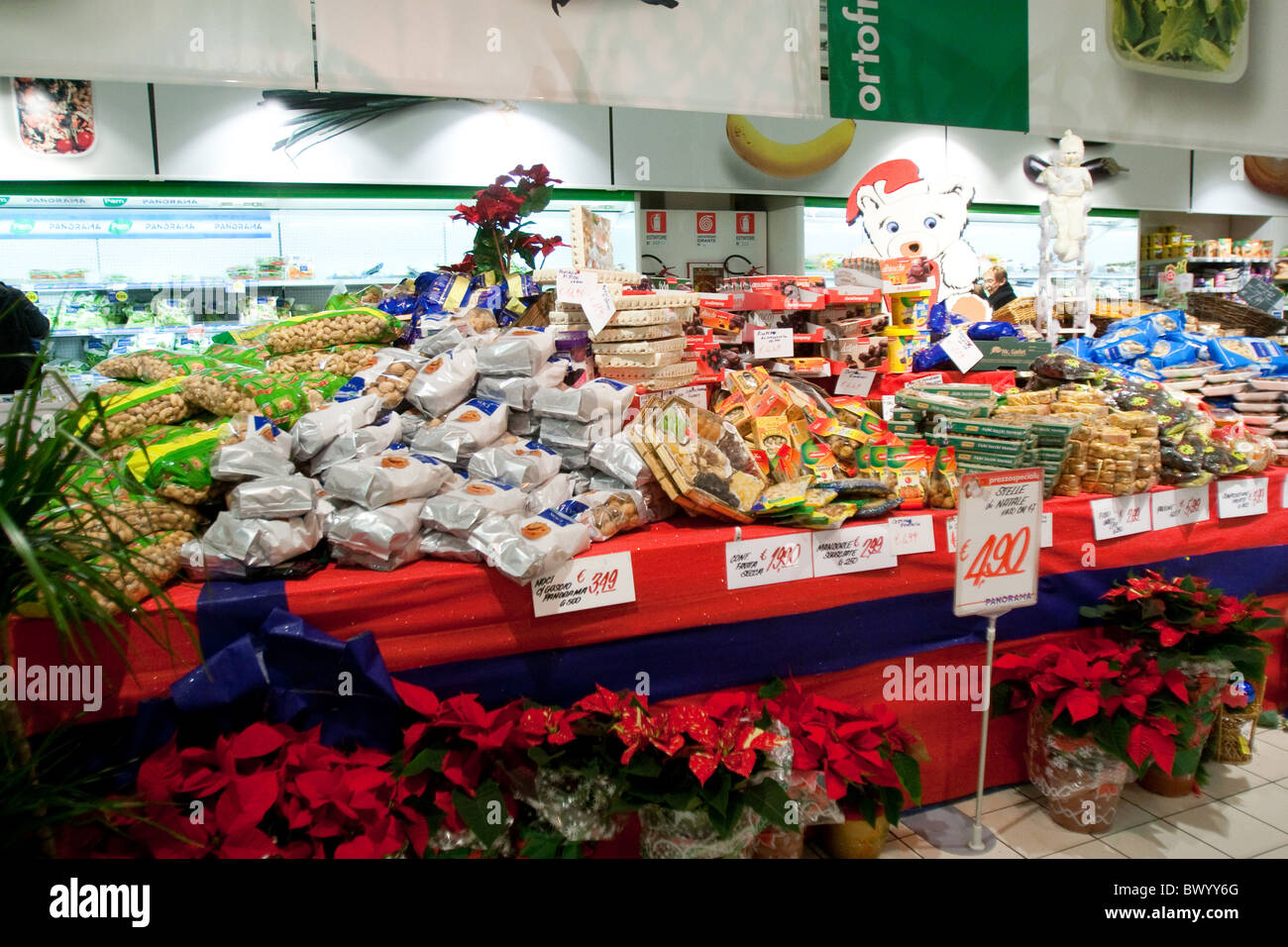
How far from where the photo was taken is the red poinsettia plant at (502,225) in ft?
10.2

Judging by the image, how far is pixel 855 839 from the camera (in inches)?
80.8

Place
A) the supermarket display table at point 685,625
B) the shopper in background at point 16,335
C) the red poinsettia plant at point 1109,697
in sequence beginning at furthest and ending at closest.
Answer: the shopper in background at point 16,335 < the red poinsettia plant at point 1109,697 < the supermarket display table at point 685,625

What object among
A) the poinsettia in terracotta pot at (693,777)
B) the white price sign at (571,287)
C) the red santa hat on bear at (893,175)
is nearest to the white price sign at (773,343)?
the white price sign at (571,287)

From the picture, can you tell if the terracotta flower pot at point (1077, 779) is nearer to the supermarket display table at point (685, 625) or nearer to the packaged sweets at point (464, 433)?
the supermarket display table at point (685, 625)

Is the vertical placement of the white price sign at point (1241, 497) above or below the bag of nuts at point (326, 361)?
below

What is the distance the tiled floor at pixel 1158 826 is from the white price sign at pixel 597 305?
169cm

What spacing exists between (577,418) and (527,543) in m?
0.57

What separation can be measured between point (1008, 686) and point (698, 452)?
1132 mm

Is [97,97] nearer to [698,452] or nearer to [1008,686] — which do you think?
[698,452]

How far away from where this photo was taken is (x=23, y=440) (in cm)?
121

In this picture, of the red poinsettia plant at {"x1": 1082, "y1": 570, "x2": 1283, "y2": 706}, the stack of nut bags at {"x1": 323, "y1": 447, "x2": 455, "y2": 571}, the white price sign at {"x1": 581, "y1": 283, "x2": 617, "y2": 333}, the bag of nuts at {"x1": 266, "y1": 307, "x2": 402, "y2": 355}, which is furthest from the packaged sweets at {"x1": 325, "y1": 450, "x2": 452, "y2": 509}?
the red poinsettia plant at {"x1": 1082, "y1": 570, "x2": 1283, "y2": 706}

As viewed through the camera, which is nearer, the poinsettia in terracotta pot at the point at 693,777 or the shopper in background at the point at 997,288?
the poinsettia in terracotta pot at the point at 693,777

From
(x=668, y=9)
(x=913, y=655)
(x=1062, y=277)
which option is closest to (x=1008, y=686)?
(x=913, y=655)

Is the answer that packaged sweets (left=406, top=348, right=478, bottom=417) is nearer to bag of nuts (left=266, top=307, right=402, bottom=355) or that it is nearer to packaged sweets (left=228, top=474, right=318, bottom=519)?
bag of nuts (left=266, top=307, right=402, bottom=355)
